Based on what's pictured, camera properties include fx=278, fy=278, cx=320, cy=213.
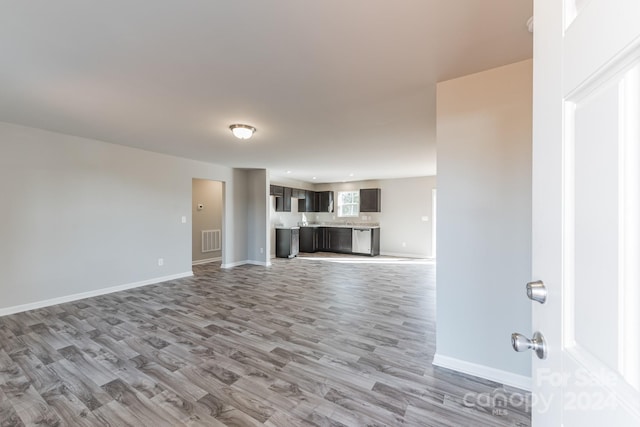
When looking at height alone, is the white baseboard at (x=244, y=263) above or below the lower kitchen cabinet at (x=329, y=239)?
below

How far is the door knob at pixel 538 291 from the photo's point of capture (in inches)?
25.6

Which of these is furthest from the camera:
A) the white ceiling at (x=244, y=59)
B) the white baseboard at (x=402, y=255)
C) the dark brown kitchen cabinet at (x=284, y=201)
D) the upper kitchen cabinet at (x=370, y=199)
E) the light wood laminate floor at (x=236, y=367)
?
the upper kitchen cabinet at (x=370, y=199)

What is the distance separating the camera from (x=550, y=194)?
0.63 metres

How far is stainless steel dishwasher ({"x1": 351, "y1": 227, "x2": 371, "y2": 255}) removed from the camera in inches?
315

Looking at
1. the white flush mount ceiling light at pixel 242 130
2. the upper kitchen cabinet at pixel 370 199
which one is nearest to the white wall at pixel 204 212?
the white flush mount ceiling light at pixel 242 130

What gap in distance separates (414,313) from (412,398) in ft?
5.43

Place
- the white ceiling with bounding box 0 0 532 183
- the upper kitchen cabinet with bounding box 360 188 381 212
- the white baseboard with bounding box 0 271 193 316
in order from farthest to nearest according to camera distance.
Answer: the upper kitchen cabinet with bounding box 360 188 381 212
the white baseboard with bounding box 0 271 193 316
the white ceiling with bounding box 0 0 532 183

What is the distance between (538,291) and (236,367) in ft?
7.21

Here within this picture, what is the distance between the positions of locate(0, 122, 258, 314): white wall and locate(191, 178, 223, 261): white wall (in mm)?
1375

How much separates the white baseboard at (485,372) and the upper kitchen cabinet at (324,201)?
23.2 feet

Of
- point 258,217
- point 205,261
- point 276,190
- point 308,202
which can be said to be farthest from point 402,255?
point 205,261

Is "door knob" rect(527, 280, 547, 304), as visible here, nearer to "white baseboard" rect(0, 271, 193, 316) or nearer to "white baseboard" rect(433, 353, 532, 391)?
"white baseboard" rect(433, 353, 532, 391)

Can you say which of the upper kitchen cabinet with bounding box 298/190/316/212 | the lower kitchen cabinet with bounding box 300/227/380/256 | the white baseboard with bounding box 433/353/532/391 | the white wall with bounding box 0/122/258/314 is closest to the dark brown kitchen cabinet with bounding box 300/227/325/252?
the lower kitchen cabinet with bounding box 300/227/380/256

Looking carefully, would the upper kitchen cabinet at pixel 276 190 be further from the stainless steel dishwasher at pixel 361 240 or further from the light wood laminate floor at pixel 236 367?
the light wood laminate floor at pixel 236 367
